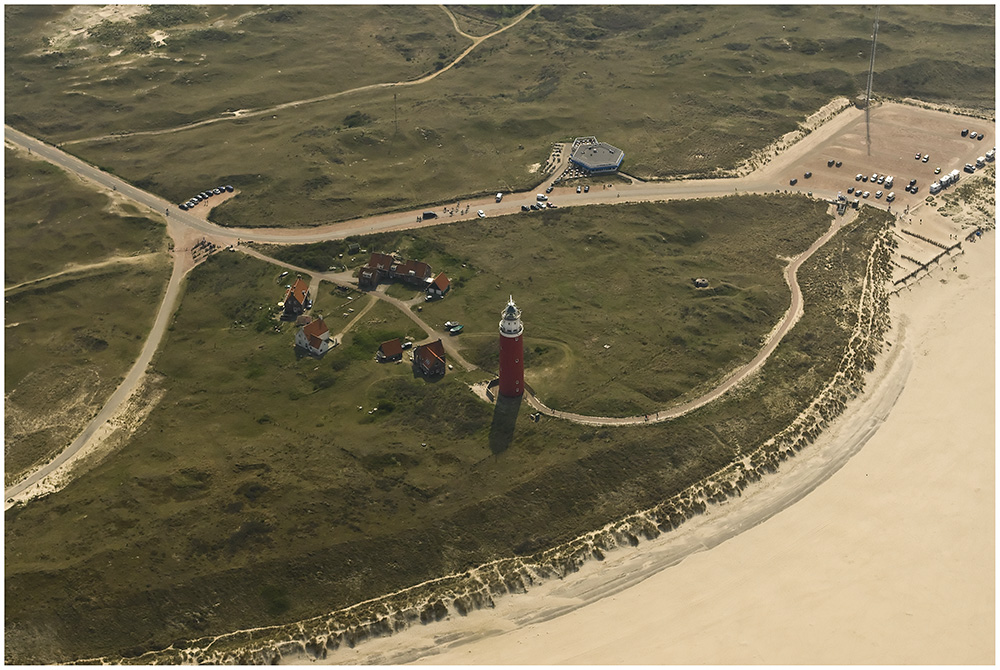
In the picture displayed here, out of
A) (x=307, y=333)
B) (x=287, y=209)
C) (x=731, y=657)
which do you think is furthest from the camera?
(x=287, y=209)

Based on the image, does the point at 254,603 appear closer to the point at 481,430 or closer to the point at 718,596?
the point at 481,430

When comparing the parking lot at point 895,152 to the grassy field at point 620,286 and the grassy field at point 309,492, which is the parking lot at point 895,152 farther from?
the grassy field at point 309,492

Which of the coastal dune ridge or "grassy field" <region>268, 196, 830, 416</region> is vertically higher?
"grassy field" <region>268, 196, 830, 416</region>

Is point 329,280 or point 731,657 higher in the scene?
point 329,280

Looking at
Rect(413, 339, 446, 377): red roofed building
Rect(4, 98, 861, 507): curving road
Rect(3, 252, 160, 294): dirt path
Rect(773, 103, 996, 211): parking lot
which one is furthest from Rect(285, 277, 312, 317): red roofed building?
Rect(773, 103, 996, 211): parking lot

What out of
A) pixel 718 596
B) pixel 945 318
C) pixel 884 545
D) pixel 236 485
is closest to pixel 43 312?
pixel 236 485

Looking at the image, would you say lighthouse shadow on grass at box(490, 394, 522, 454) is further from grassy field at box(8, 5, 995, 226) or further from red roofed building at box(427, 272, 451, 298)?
grassy field at box(8, 5, 995, 226)
